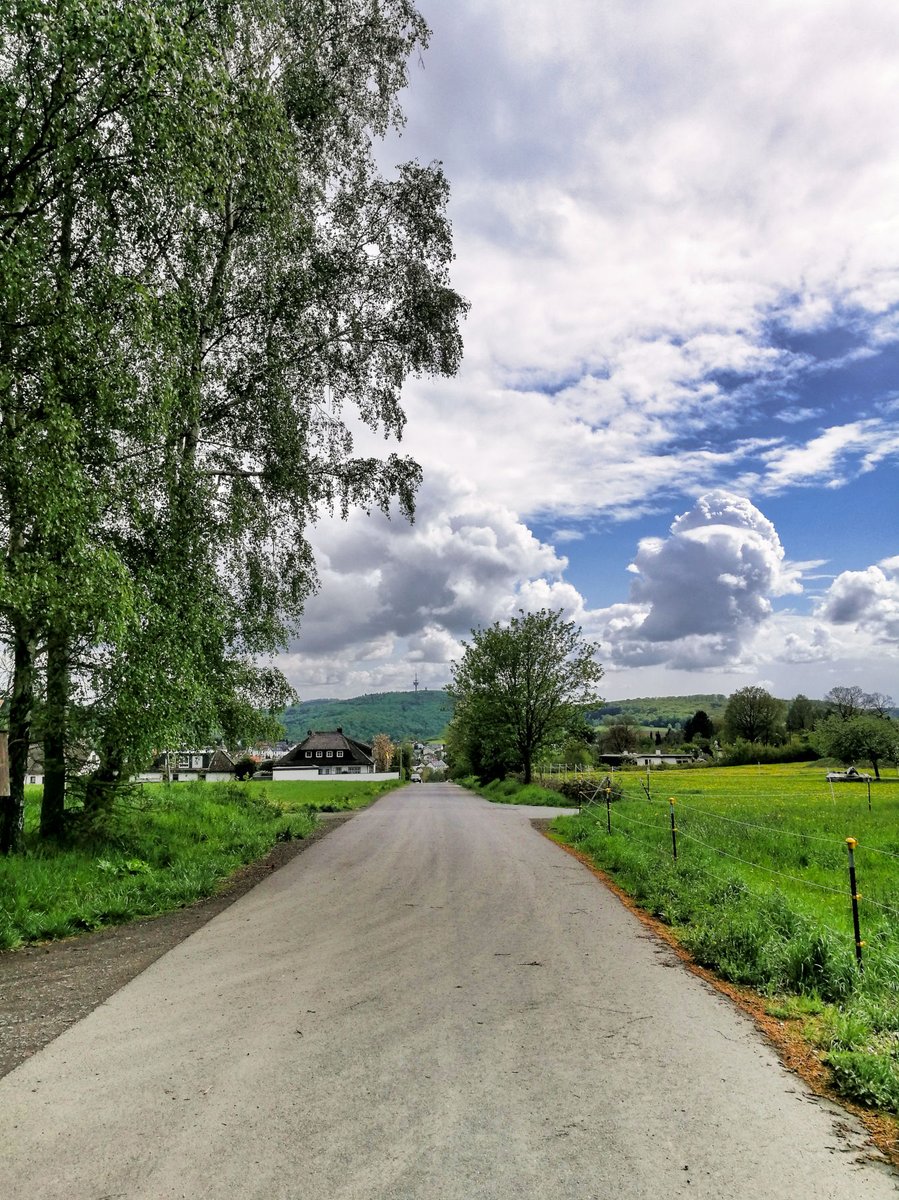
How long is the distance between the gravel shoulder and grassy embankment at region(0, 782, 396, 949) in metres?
0.31

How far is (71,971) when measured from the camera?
7016mm

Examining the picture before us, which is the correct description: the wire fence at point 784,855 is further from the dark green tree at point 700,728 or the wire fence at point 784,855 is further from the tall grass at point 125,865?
the dark green tree at point 700,728

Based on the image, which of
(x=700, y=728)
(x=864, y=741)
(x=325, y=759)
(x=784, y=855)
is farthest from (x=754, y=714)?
(x=784, y=855)

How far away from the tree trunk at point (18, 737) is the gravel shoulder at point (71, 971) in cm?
301

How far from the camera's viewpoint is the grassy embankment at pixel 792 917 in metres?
5.23

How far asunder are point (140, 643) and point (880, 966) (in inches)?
346

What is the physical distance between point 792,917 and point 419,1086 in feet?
17.0

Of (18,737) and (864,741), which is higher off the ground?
(18,737)

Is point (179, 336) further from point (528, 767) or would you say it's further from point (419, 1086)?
point (528, 767)

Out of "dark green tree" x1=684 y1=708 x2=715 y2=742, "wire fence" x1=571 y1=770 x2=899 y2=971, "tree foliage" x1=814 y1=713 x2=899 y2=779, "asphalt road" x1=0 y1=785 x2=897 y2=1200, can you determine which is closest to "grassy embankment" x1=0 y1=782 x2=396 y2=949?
"asphalt road" x1=0 y1=785 x2=897 y2=1200

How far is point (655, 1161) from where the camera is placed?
3.60 meters

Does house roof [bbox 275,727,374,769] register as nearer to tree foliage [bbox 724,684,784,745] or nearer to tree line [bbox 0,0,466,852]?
tree foliage [bbox 724,684,784,745]

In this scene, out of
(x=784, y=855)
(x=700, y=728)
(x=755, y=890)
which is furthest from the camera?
(x=700, y=728)

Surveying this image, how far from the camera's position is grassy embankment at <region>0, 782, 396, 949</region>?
8758mm
